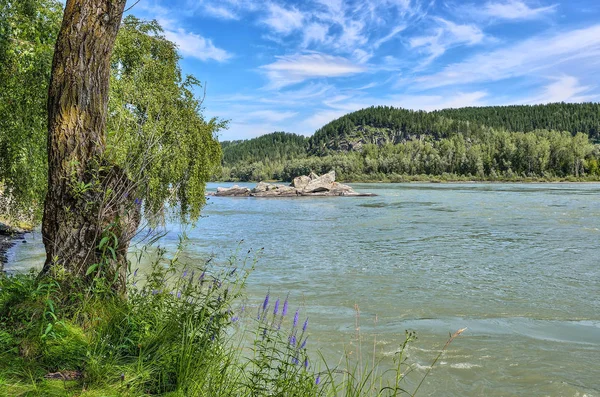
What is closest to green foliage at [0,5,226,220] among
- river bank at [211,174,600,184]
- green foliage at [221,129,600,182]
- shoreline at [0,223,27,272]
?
shoreline at [0,223,27,272]

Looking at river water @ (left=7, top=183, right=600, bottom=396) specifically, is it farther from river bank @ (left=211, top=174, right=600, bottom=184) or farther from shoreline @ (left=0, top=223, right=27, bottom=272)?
river bank @ (left=211, top=174, right=600, bottom=184)

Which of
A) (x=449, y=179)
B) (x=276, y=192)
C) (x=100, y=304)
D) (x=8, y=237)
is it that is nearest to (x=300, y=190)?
(x=276, y=192)

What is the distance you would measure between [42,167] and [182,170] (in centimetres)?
652

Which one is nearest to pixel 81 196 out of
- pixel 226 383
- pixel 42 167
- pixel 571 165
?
pixel 226 383

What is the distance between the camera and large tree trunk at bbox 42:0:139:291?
162 inches

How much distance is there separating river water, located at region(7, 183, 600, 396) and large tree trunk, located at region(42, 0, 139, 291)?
358 centimetres

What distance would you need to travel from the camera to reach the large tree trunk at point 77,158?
4.12m

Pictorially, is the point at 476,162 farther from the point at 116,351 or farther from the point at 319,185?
the point at 116,351

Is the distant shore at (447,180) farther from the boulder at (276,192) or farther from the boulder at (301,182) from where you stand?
the boulder at (276,192)

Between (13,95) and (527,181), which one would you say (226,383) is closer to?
(13,95)

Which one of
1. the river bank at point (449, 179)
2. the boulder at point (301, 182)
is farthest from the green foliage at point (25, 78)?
the river bank at point (449, 179)

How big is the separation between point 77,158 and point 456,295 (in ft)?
33.4

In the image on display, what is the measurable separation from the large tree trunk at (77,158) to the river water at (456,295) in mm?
3578

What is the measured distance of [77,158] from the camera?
13.7 feet
